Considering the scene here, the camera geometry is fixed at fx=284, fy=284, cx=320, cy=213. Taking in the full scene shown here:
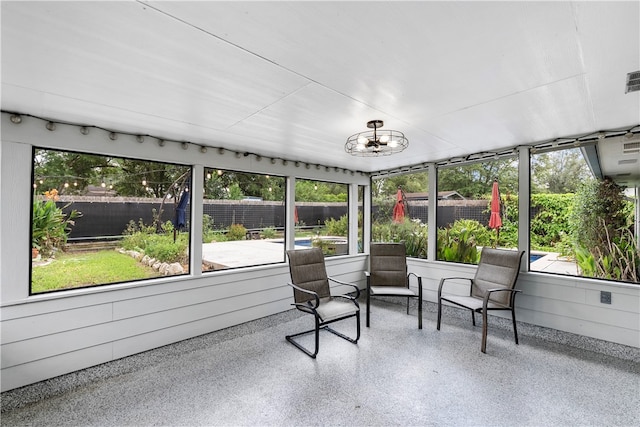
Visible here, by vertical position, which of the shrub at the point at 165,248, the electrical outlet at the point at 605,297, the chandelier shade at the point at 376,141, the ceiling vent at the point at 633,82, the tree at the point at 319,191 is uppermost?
the ceiling vent at the point at 633,82

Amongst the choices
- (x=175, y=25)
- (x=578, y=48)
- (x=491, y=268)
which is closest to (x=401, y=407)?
(x=491, y=268)

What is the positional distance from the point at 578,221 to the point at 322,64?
11.5ft

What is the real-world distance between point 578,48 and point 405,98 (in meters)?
0.97

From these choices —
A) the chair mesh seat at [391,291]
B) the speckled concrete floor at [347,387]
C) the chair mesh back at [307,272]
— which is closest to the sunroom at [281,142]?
the speckled concrete floor at [347,387]

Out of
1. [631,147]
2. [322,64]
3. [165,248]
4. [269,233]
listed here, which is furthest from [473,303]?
[165,248]

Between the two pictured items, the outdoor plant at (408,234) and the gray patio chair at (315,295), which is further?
the outdoor plant at (408,234)

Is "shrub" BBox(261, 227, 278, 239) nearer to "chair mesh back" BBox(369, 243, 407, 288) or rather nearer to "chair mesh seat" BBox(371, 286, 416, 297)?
"chair mesh back" BBox(369, 243, 407, 288)

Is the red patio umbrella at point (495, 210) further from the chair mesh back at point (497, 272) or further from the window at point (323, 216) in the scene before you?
the window at point (323, 216)

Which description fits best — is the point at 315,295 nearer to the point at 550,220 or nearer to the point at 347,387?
the point at 347,387

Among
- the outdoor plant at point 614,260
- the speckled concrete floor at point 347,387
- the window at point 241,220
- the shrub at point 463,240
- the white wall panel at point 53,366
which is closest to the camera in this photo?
the speckled concrete floor at point 347,387

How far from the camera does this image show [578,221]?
327 cm

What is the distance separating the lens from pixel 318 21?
131cm

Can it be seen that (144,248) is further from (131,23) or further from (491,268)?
(491,268)

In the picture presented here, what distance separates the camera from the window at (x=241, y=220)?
141 inches
